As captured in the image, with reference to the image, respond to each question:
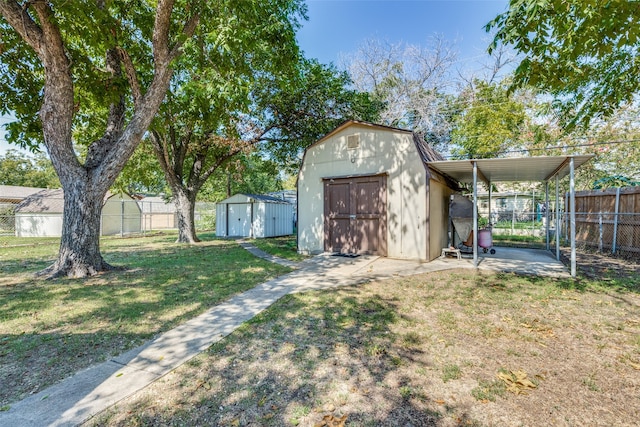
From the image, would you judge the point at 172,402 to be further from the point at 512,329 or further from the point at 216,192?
the point at 216,192

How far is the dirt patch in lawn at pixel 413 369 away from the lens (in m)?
2.04

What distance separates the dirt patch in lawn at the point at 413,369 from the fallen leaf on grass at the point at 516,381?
0.04ft

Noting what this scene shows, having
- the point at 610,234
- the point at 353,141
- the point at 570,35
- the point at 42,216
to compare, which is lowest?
the point at 610,234

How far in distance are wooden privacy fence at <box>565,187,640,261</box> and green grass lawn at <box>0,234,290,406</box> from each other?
31.9 ft

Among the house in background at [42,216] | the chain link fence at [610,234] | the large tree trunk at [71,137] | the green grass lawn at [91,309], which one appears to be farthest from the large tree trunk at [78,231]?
the chain link fence at [610,234]

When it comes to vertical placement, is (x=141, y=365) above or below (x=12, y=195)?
below

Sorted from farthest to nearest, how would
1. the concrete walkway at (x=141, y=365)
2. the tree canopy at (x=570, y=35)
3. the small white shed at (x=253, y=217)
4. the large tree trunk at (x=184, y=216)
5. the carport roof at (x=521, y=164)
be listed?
the small white shed at (x=253, y=217), the large tree trunk at (x=184, y=216), the carport roof at (x=521, y=164), the tree canopy at (x=570, y=35), the concrete walkway at (x=141, y=365)

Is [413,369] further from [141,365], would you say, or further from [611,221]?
[611,221]

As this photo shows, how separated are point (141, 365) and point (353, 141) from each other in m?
7.28

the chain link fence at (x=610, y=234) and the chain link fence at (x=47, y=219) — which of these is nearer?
the chain link fence at (x=610, y=234)

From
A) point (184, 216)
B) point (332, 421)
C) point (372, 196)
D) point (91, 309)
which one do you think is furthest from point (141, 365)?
point (184, 216)

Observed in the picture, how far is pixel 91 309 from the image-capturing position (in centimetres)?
408

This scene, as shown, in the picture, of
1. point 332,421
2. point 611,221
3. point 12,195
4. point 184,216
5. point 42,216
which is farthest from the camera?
point 12,195

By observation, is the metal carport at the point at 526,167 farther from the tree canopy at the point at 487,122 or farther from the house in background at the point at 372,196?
the tree canopy at the point at 487,122
